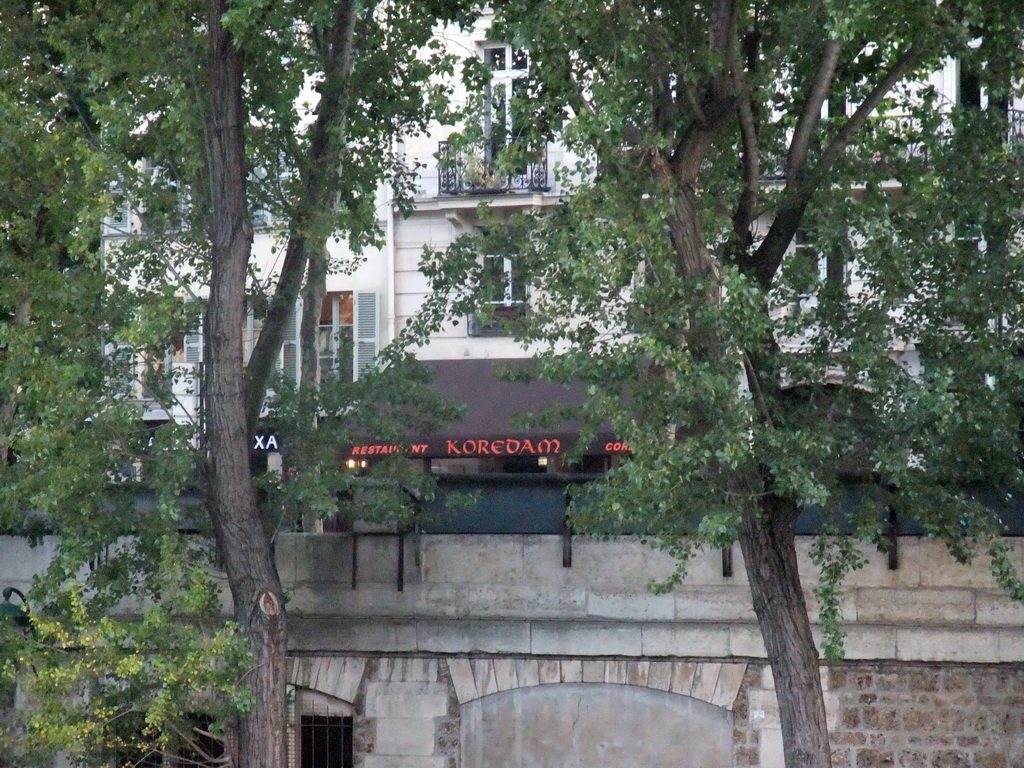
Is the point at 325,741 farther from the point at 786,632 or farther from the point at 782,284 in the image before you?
the point at 782,284

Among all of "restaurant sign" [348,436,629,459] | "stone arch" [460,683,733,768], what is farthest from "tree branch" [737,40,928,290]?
"restaurant sign" [348,436,629,459]

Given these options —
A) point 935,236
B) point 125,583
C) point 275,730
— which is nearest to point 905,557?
point 935,236

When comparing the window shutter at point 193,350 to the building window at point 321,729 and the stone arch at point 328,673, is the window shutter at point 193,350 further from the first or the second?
the building window at point 321,729

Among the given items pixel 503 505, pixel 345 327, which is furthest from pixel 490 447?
pixel 503 505

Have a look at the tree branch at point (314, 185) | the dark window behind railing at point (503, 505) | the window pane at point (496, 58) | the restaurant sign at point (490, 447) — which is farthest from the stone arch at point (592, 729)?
the window pane at point (496, 58)

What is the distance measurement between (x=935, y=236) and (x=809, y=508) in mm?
3123

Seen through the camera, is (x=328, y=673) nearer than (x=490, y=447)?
Yes

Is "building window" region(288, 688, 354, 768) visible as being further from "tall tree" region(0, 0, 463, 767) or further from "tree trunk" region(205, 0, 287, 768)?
"tree trunk" region(205, 0, 287, 768)

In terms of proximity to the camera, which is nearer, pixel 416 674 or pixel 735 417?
pixel 735 417

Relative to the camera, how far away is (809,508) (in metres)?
12.1

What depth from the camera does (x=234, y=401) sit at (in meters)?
10.5

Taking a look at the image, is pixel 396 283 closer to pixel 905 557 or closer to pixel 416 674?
pixel 416 674

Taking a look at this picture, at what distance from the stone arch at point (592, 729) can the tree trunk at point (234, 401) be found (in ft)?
8.68

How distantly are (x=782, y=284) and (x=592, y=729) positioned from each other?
4569 millimetres
